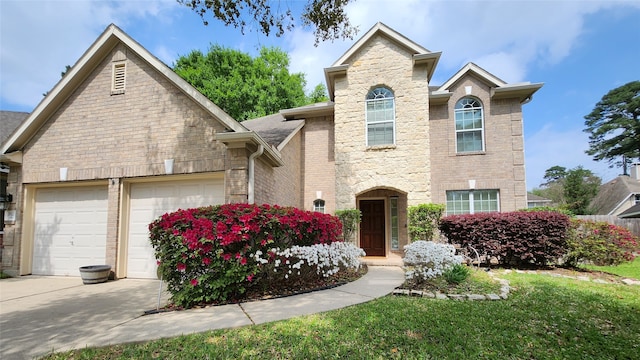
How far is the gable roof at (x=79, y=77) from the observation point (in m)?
7.99

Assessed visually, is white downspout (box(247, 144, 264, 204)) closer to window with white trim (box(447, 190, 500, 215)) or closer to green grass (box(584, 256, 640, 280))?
window with white trim (box(447, 190, 500, 215))

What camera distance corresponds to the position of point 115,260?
25.6 feet

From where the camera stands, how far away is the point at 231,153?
24.1 ft

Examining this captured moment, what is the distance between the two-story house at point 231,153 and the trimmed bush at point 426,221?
0.58 meters

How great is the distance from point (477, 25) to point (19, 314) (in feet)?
42.3

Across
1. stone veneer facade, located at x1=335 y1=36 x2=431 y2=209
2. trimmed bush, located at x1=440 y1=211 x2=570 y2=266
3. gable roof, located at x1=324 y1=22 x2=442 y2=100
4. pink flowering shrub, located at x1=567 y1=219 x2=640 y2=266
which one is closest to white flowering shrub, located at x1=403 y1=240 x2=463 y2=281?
trimmed bush, located at x1=440 y1=211 x2=570 y2=266

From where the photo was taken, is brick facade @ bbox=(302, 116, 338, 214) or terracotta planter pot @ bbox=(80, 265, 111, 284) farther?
brick facade @ bbox=(302, 116, 338, 214)

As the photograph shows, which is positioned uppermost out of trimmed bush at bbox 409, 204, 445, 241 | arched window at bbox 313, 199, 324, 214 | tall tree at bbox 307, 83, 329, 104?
tall tree at bbox 307, 83, 329, 104

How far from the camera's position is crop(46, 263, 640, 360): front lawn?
124 inches

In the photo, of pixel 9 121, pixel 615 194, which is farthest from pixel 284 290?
pixel 615 194

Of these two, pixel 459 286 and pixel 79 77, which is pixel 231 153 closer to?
pixel 79 77

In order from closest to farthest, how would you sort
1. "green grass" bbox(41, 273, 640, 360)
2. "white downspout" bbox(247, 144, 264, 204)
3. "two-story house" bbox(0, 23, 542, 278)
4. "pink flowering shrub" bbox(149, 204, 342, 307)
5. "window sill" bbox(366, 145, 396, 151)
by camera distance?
"green grass" bbox(41, 273, 640, 360) < "pink flowering shrub" bbox(149, 204, 342, 307) < "white downspout" bbox(247, 144, 264, 204) < "two-story house" bbox(0, 23, 542, 278) < "window sill" bbox(366, 145, 396, 151)

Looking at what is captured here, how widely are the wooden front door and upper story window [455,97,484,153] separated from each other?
3775 millimetres

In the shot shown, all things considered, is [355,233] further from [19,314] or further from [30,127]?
[30,127]
